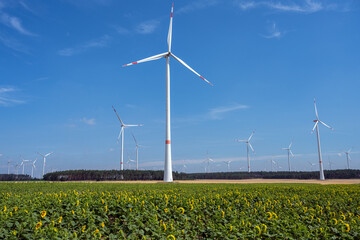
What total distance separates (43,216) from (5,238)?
1317mm

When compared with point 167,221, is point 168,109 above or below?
above

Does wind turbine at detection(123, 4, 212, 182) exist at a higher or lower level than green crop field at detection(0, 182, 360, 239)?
higher

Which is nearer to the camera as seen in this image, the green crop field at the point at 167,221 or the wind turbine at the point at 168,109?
the green crop field at the point at 167,221

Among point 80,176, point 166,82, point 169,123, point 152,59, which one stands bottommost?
point 80,176

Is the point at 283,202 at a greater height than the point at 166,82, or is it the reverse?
the point at 166,82

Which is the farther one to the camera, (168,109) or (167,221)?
(168,109)

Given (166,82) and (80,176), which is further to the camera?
(80,176)

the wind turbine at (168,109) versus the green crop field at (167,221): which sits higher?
the wind turbine at (168,109)

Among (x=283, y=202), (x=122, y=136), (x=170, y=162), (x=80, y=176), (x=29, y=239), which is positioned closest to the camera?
(x=29, y=239)

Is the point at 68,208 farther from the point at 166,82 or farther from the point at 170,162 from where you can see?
the point at 166,82

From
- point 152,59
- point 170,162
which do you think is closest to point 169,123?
point 170,162

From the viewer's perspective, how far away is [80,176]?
71.7 meters

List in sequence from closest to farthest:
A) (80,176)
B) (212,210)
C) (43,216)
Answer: (43,216)
(212,210)
(80,176)

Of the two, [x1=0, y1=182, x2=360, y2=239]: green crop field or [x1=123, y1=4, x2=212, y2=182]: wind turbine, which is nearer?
[x1=0, y1=182, x2=360, y2=239]: green crop field
